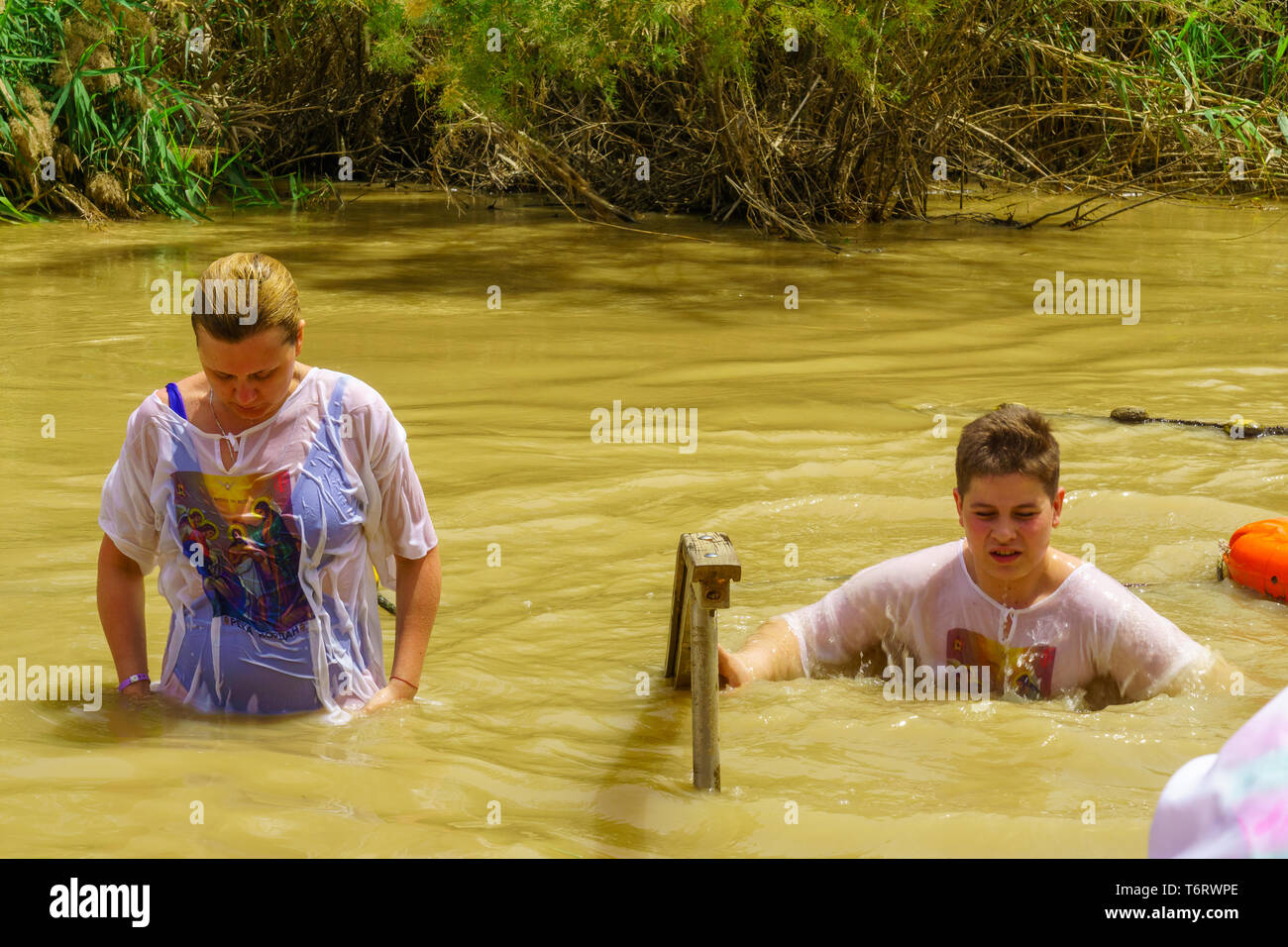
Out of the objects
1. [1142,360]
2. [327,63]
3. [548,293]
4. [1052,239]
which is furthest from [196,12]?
[1142,360]

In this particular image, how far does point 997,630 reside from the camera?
3861mm

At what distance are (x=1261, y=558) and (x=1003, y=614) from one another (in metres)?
1.32

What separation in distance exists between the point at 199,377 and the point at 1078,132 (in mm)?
11405

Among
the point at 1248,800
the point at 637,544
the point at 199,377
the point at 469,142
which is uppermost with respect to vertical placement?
the point at 469,142

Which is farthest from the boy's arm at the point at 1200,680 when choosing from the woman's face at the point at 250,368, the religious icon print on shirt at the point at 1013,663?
the woman's face at the point at 250,368

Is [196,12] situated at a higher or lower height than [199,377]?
higher

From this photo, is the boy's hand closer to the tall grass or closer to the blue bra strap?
the blue bra strap

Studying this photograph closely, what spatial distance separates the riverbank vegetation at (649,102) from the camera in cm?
937

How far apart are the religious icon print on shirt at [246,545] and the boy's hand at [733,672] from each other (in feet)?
3.48

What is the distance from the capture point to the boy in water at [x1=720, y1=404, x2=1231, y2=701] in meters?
3.63

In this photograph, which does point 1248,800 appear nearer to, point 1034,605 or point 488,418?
point 1034,605

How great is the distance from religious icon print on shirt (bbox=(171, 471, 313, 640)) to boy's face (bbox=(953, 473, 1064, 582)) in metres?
1.64

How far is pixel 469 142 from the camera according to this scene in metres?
13.6

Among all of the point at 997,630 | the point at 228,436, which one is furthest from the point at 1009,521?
the point at 228,436
